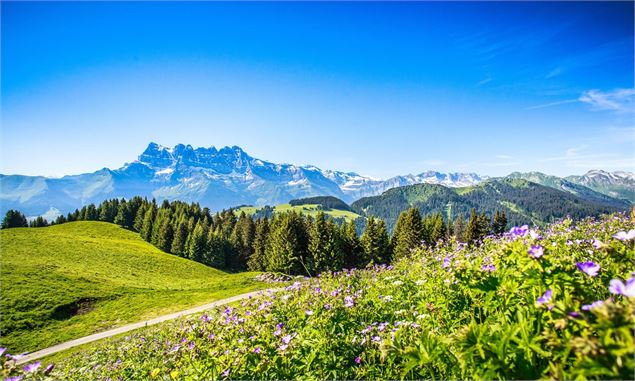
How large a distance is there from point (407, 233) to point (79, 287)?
5046 centimetres

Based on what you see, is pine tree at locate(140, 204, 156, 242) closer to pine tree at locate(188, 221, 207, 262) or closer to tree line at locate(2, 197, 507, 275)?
tree line at locate(2, 197, 507, 275)

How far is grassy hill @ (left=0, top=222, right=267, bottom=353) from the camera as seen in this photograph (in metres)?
27.8

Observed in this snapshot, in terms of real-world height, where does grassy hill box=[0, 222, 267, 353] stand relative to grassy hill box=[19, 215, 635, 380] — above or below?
below

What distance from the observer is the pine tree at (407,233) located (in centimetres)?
5856

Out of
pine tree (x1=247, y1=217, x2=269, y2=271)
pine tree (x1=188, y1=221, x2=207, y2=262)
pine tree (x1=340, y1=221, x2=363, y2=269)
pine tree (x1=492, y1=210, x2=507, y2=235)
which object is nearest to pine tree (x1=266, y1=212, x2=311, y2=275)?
pine tree (x1=340, y1=221, x2=363, y2=269)

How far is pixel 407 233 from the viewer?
59.8m

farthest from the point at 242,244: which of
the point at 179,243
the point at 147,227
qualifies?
the point at 147,227

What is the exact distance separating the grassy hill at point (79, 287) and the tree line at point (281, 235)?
1135 cm

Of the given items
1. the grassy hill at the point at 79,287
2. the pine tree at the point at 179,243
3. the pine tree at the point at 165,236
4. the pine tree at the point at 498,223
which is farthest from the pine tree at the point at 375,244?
the pine tree at the point at 165,236

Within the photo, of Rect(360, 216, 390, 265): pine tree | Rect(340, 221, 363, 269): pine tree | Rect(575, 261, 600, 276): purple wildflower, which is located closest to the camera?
Rect(575, 261, 600, 276): purple wildflower

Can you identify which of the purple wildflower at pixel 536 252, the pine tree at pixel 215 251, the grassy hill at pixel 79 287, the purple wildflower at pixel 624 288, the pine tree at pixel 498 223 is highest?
the purple wildflower at pixel 536 252

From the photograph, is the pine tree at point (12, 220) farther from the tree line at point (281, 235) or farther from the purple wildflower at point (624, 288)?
the purple wildflower at point (624, 288)

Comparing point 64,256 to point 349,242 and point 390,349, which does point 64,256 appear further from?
point 390,349

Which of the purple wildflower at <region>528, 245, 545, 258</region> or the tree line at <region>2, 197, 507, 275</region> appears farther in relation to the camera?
the tree line at <region>2, 197, 507, 275</region>
